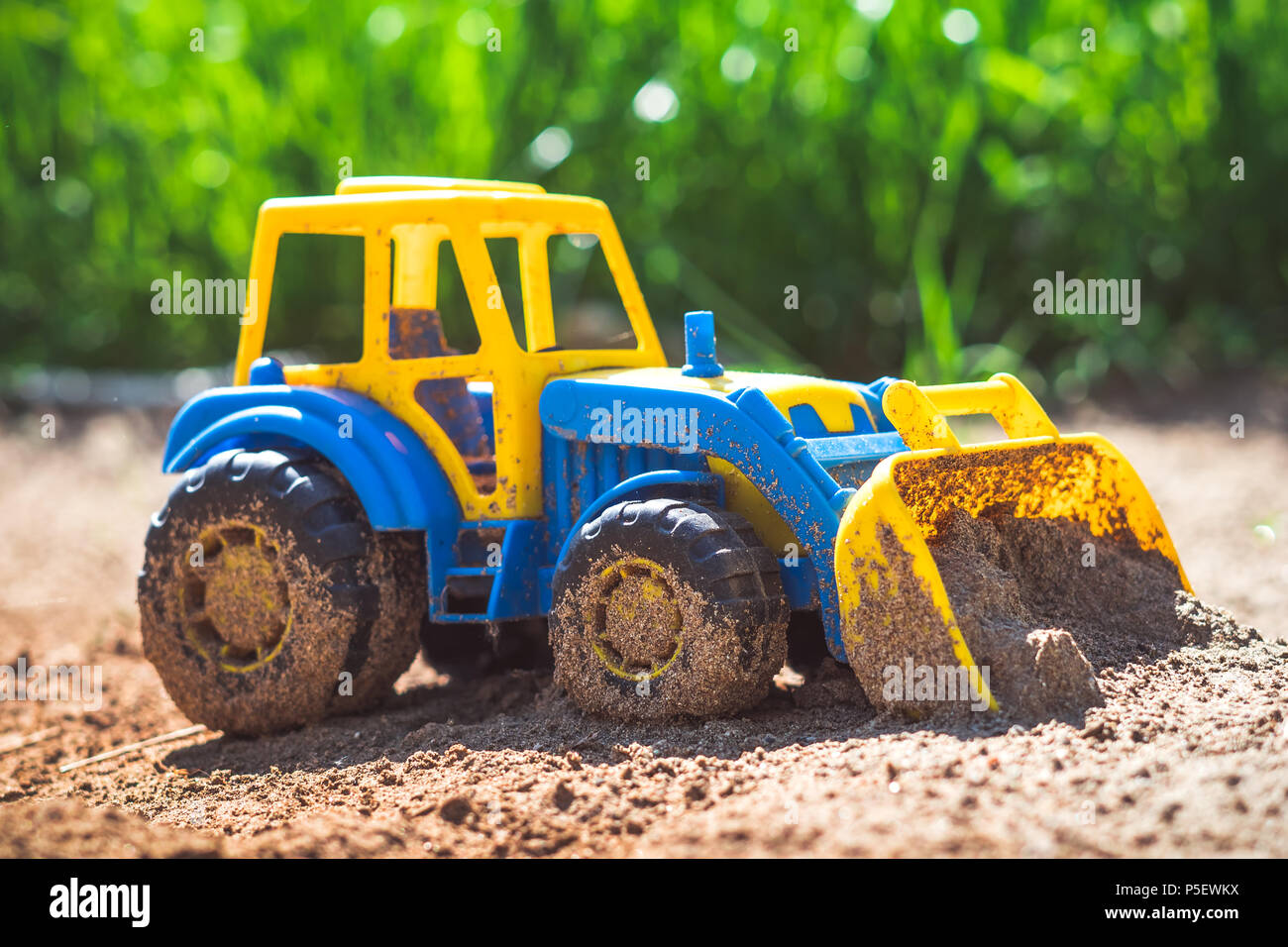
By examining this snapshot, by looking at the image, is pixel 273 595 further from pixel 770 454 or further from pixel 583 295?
pixel 583 295

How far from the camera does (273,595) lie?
4480 millimetres

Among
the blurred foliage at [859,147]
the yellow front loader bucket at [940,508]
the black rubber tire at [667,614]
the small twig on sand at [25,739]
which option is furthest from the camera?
the blurred foliage at [859,147]

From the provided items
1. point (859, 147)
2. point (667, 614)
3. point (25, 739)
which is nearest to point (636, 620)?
point (667, 614)

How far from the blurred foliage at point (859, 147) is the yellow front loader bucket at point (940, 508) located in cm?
364

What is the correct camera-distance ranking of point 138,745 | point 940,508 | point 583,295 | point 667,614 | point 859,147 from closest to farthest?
point 667,614 < point 940,508 < point 138,745 < point 859,147 < point 583,295

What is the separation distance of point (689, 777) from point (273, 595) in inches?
65.1

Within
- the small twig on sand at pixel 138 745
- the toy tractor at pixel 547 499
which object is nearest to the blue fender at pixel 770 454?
the toy tractor at pixel 547 499

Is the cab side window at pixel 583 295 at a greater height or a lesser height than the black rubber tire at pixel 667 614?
greater

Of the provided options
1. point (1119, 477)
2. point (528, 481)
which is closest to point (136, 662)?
point (528, 481)

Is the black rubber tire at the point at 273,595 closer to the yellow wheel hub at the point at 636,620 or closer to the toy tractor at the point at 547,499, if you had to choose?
the toy tractor at the point at 547,499

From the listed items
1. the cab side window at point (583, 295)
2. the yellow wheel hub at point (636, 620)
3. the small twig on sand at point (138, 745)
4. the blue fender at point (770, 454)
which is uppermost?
the cab side window at point (583, 295)

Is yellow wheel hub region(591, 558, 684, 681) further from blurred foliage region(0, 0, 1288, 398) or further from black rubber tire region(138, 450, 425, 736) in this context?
blurred foliage region(0, 0, 1288, 398)

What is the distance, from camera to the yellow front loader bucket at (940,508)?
3592 millimetres
